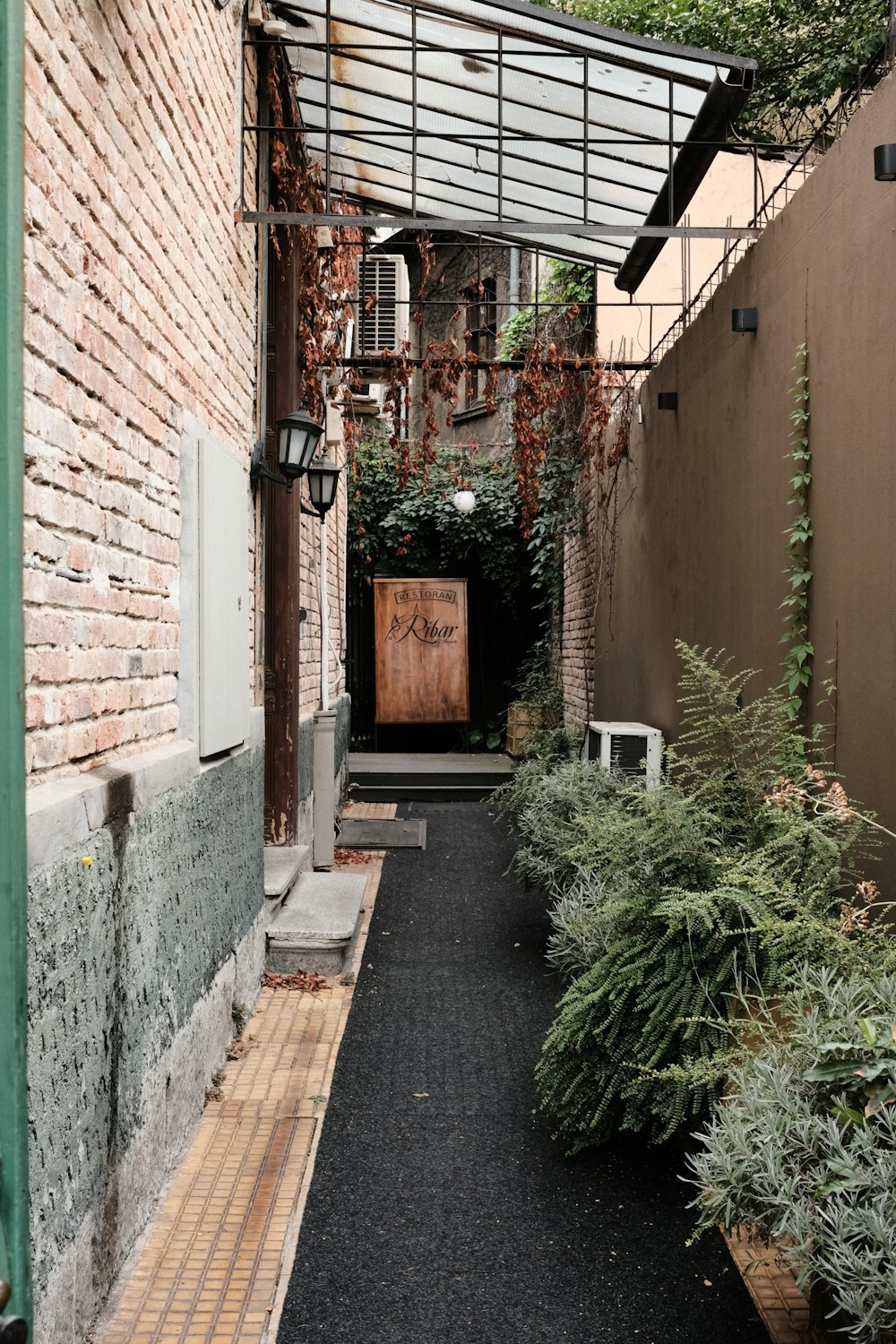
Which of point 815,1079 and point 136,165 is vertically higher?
point 136,165

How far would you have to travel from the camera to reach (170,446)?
3.51 meters

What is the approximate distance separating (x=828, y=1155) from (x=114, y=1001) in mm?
1622

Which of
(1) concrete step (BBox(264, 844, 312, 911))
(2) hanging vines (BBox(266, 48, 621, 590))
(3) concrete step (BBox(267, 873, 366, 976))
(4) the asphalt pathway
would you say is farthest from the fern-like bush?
(2) hanging vines (BBox(266, 48, 621, 590))

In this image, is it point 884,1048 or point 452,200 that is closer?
point 884,1048

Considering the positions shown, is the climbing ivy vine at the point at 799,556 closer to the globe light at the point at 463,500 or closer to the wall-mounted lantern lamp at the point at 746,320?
the wall-mounted lantern lamp at the point at 746,320

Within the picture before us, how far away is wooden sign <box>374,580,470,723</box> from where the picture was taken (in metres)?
13.6

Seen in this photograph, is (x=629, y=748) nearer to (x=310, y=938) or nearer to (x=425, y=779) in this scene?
(x=310, y=938)

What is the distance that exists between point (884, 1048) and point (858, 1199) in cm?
28

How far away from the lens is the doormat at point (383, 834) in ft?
28.8

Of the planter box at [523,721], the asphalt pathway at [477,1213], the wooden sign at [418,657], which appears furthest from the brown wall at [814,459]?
the wooden sign at [418,657]

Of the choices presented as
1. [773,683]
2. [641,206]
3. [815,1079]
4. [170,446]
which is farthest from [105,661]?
[641,206]

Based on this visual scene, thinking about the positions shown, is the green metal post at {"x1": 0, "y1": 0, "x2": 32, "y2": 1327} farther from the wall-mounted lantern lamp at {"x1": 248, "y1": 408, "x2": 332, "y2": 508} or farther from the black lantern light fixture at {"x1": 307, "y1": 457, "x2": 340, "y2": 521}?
the black lantern light fixture at {"x1": 307, "y1": 457, "x2": 340, "y2": 521}

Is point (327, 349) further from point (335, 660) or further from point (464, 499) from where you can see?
point (464, 499)

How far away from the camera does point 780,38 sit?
11164mm
